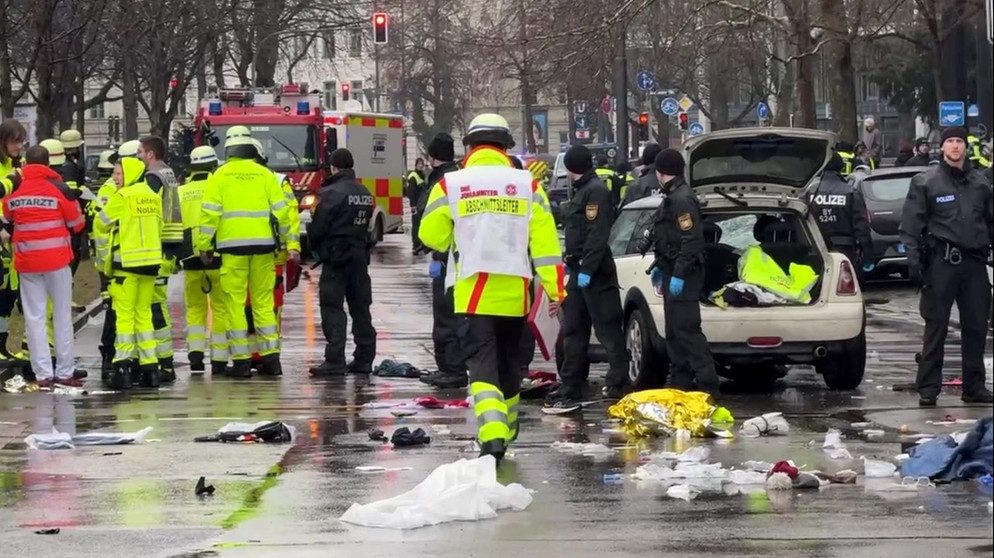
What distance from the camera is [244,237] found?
13.9m

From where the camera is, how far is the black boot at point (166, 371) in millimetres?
13922

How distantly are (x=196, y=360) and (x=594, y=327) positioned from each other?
3.83m

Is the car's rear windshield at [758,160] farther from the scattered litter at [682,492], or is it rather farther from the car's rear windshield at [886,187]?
the car's rear windshield at [886,187]

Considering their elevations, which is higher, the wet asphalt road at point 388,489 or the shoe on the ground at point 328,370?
the wet asphalt road at point 388,489

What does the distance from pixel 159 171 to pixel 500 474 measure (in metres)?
5.64

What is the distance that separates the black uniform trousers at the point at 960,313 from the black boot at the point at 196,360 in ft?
19.4

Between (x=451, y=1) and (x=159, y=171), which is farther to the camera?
(x=451, y=1)

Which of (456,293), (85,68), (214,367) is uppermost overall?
(85,68)

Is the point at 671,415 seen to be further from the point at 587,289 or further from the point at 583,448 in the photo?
the point at 587,289

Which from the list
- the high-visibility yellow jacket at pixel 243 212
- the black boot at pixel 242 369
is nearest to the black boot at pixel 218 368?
the black boot at pixel 242 369

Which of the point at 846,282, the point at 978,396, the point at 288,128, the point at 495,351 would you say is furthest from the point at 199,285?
the point at 288,128

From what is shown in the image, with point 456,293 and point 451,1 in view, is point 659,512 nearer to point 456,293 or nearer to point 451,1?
point 456,293

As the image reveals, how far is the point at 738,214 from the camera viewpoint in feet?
41.8

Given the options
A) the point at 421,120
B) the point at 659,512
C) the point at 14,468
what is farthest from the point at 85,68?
the point at 421,120
